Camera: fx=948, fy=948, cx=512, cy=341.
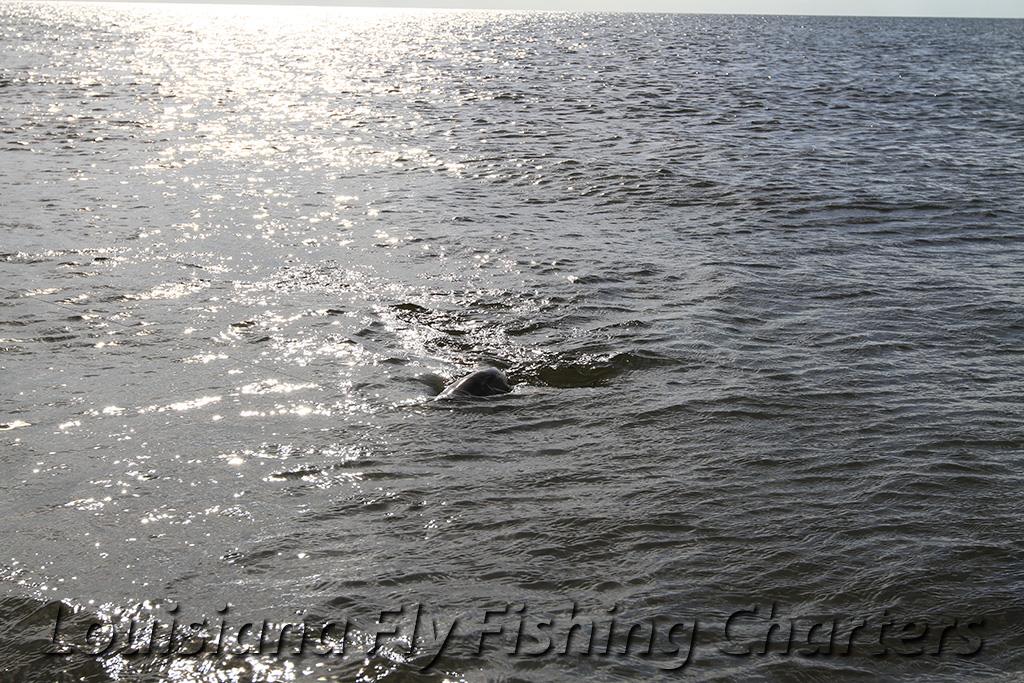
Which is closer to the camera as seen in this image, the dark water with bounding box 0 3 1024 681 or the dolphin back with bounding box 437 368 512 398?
the dark water with bounding box 0 3 1024 681

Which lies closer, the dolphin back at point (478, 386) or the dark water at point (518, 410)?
the dark water at point (518, 410)

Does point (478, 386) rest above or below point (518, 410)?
above

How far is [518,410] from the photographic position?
5.79m

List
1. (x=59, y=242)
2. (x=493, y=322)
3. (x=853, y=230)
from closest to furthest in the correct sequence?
(x=493, y=322) → (x=59, y=242) → (x=853, y=230)

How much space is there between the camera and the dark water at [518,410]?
377 cm

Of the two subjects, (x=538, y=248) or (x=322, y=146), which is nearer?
(x=538, y=248)

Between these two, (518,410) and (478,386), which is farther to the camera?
(478,386)

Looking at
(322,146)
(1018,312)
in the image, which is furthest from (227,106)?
(1018,312)

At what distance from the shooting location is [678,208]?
11.7 metres

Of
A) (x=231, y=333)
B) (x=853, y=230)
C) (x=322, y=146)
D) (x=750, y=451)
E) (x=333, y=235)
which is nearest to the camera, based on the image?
(x=750, y=451)

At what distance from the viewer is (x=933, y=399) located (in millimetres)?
5891

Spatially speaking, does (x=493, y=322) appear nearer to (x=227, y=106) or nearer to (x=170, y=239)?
(x=170, y=239)

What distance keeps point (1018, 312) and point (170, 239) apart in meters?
7.76

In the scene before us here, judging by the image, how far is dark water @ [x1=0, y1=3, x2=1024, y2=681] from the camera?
148 inches
